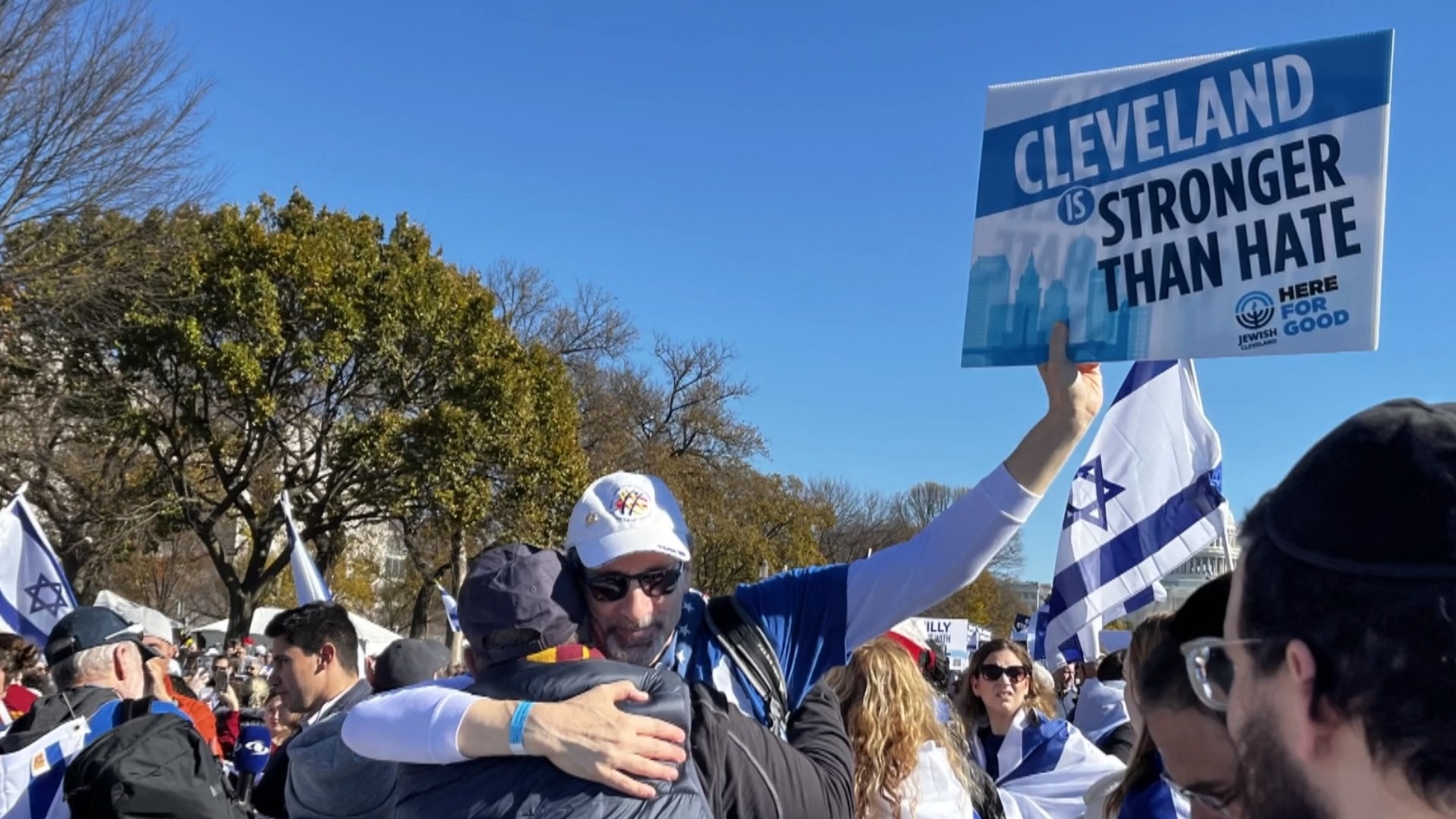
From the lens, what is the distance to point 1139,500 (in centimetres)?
590

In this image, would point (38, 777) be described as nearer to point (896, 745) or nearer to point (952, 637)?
point (896, 745)

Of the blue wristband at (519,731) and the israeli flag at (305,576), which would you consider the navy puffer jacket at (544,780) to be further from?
the israeli flag at (305,576)

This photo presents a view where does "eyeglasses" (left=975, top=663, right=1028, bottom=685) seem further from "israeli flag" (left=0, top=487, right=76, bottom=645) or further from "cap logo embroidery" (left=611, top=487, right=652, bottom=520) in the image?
"israeli flag" (left=0, top=487, right=76, bottom=645)

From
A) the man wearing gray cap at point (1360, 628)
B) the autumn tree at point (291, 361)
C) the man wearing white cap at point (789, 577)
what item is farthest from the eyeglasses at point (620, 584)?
the autumn tree at point (291, 361)

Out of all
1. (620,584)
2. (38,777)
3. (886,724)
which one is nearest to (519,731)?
(620,584)

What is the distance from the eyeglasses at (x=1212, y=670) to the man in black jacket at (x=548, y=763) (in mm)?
900

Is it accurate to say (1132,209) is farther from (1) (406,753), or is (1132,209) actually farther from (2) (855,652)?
(1) (406,753)

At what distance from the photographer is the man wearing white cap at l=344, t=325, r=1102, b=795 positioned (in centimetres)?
251

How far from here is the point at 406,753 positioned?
1.96 metres

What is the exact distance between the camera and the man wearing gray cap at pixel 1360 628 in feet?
3.38

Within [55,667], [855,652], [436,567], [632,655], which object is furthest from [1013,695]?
[436,567]

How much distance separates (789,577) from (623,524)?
53 cm

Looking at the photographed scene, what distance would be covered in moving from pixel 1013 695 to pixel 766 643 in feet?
10.8

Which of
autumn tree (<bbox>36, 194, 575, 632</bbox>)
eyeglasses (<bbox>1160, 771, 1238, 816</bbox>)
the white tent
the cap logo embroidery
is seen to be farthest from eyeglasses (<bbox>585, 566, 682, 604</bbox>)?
the white tent
